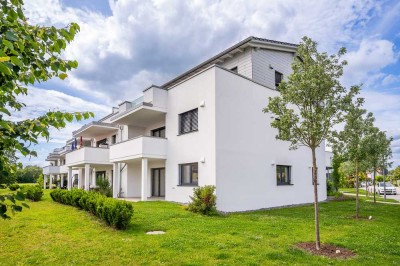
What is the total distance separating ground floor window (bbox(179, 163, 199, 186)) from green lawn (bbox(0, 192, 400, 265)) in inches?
158

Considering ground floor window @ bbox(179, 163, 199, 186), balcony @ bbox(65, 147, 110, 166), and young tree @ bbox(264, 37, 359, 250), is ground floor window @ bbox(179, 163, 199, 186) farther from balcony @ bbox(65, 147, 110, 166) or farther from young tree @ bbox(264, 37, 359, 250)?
balcony @ bbox(65, 147, 110, 166)

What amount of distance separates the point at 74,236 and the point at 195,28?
38.7 ft

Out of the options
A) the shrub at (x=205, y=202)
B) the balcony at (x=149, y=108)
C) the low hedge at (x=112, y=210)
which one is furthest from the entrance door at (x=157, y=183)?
the shrub at (x=205, y=202)

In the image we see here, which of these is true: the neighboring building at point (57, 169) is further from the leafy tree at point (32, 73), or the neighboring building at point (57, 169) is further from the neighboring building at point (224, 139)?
the leafy tree at point (32, 73)

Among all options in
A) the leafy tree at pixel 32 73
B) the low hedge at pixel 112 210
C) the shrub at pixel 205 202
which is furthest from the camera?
the shrub at pixel 205 202

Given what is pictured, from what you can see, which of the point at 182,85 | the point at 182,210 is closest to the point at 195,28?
the point at 182,85

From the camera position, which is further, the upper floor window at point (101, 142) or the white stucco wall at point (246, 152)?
the upper floor window at point (101, 142)

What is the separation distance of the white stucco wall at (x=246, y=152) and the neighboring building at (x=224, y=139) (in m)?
0.05

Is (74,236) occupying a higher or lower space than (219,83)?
lower

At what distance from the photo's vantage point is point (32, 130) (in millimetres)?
3215

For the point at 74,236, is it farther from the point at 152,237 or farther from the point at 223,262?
the point at 223,262

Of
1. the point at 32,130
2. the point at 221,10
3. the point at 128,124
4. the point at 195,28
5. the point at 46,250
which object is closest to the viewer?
the point at 32,130

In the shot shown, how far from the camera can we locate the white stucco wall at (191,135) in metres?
15.8

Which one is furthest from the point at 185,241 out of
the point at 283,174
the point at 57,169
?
the point at 57,169
